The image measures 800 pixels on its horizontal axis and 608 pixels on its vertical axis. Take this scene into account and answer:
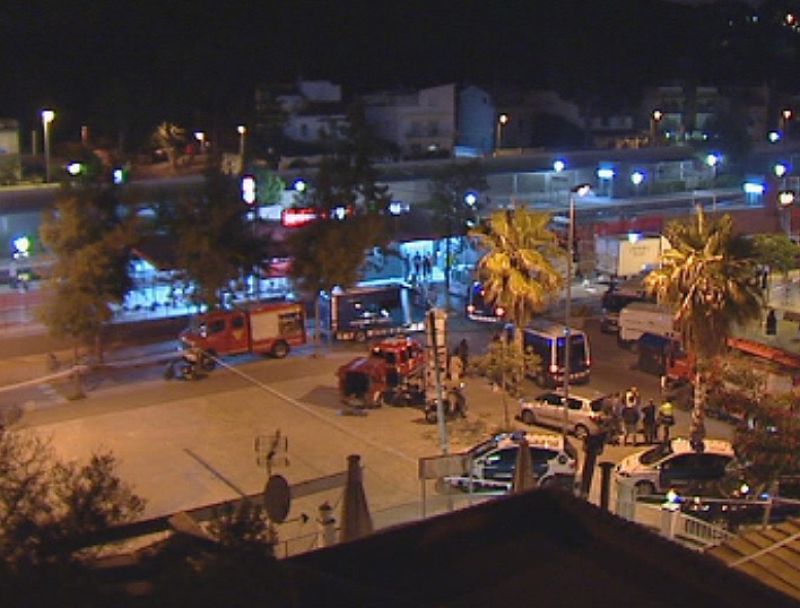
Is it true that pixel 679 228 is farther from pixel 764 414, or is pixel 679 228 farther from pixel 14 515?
pixel 14 515

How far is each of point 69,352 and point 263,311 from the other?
17.9 feet

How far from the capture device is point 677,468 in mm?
19453

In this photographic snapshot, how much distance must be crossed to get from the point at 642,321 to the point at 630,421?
294 inches

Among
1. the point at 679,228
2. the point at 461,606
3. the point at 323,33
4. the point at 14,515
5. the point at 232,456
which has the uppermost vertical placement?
the point at 323,33

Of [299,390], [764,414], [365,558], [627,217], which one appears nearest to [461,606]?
[365,558]

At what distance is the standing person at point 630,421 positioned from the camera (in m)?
22.2

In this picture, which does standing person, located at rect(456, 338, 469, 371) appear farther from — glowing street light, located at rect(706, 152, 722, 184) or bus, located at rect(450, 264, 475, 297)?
glowing street light, located at rect(706, 152, 722, 184)

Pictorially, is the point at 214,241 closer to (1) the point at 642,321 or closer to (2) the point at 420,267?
(2) the point at 420,267

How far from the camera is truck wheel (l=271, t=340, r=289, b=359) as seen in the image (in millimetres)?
28750

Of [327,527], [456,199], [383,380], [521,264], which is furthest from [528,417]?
[456,199]

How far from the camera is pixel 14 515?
25.5 ft

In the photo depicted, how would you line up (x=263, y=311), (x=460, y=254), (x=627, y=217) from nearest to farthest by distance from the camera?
(x=263, y=311)
(x=460, y=254)
(x=627, y=217)

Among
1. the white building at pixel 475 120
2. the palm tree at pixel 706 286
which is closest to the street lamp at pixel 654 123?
the white building at pixel 475 120

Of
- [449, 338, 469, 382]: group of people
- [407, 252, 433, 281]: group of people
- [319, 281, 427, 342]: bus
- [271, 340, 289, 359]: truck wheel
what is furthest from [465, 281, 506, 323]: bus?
[271, 340, 289, 359]: truck wheel
